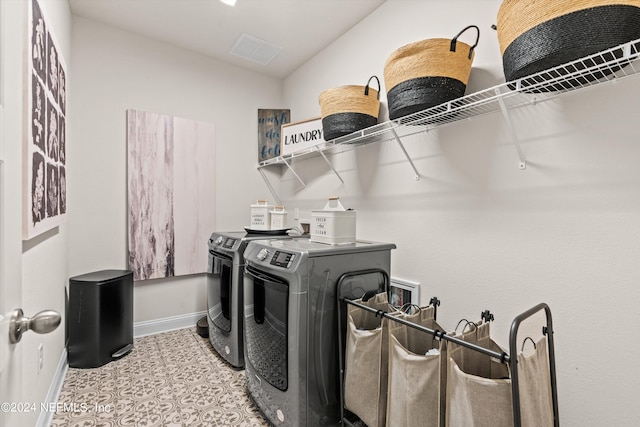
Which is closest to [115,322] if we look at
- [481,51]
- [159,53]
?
[159,53]

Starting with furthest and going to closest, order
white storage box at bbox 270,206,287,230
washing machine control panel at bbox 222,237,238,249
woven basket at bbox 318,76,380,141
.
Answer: white storage box at bbox 270,206,287,230, washing machine control panel at bbox 222,237,238,249, woven basket at bbox 318,76,380,141

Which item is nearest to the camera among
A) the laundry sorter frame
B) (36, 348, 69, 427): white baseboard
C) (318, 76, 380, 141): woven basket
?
the laundry sorter frame

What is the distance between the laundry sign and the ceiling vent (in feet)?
2.43

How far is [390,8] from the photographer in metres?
2.25

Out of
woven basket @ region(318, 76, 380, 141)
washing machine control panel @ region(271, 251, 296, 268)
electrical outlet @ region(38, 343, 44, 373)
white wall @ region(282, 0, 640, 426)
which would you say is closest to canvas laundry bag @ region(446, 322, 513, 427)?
white wall @ region(282, 0, 640, 426)

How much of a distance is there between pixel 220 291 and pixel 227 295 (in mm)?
125

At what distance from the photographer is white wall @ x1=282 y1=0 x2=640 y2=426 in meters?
1.21

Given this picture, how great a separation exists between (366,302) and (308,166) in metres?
1.83

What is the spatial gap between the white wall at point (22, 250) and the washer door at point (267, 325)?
0.96 meters

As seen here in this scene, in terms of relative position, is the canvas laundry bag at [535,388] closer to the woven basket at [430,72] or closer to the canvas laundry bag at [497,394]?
the canvas laundry bag at [497,394]

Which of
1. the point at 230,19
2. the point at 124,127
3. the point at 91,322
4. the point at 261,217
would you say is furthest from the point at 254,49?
the point at 91,322

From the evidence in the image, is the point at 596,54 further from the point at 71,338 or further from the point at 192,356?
the point at 71,338

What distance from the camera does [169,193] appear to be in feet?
9.68

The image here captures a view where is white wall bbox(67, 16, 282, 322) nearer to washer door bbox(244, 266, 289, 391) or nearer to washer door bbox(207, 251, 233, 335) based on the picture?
washer door bbox(207, 251, 233, 335)
